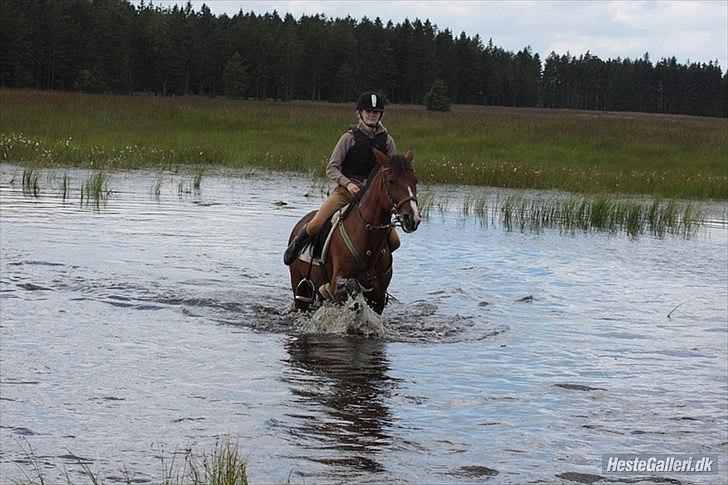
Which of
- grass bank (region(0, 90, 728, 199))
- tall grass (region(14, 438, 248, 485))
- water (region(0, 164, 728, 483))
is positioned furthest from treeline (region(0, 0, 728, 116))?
tall grass (region(14, 438, 248, 485))

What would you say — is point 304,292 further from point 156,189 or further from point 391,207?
point 156,189

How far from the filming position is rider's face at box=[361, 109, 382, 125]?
11.6m

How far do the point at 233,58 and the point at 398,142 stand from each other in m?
78.3

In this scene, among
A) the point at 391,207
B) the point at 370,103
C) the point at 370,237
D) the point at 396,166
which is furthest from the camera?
the point at 370,103

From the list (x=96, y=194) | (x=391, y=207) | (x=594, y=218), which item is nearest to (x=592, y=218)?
(x=594, y=218)

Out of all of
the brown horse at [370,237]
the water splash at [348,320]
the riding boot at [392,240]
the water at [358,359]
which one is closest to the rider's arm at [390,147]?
the brown horse at [370,237]

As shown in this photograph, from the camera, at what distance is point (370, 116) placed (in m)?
11.6

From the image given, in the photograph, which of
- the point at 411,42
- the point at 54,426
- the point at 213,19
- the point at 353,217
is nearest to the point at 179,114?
the point at 353,217

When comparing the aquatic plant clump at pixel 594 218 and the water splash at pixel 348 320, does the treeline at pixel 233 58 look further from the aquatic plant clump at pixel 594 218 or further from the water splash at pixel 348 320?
the water splash at pixel 348 320

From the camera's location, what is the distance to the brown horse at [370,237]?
10734 mm

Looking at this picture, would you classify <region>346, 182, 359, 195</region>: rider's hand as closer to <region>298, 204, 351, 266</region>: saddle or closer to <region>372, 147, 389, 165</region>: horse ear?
<region>298, 204, 351, 266</region>: saddle

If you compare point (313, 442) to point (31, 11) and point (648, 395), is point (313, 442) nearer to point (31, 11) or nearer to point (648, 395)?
point (648, 395)

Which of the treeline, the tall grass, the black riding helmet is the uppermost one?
the treeline

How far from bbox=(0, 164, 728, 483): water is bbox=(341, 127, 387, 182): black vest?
152cm
